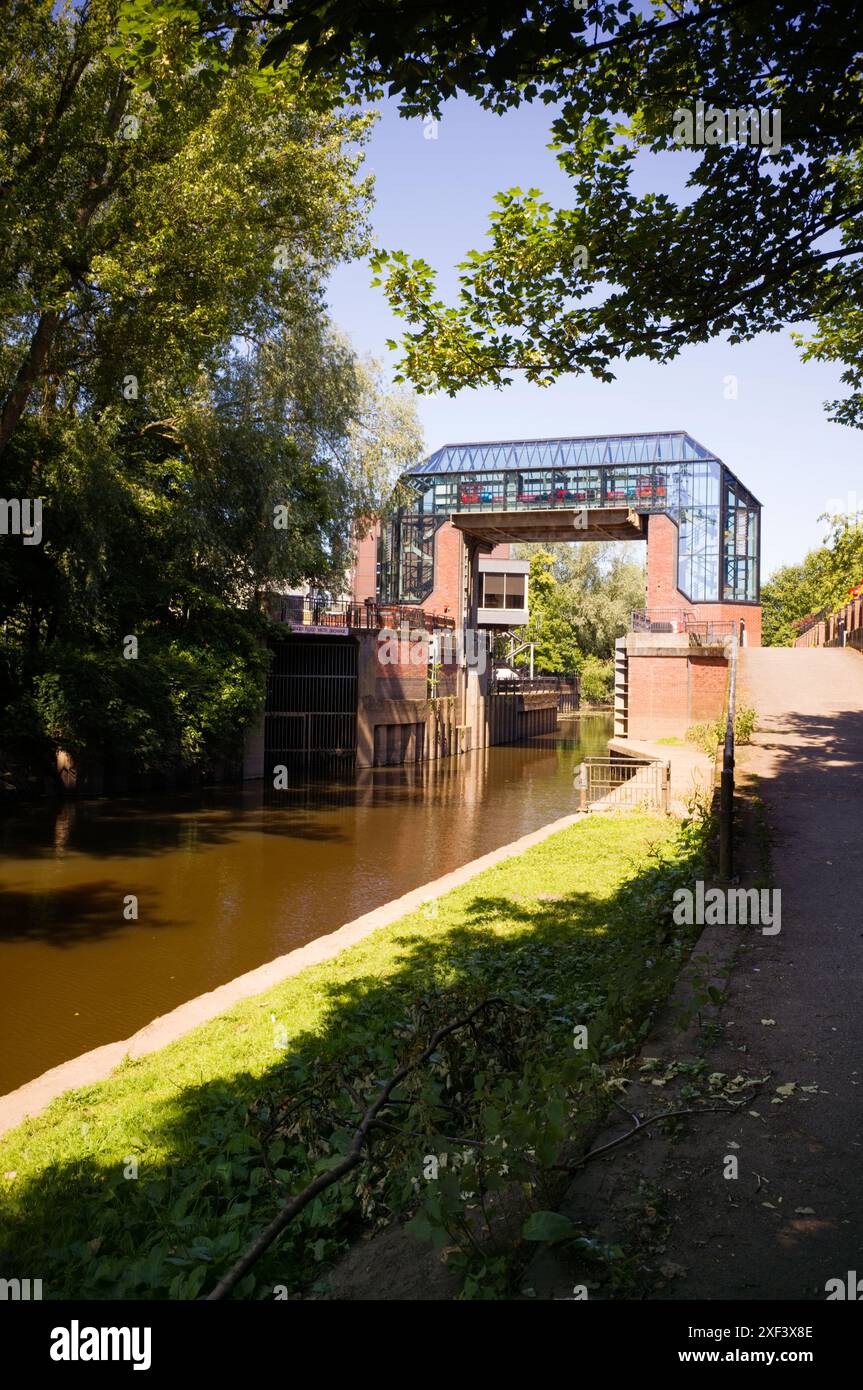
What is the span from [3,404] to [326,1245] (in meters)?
20.9

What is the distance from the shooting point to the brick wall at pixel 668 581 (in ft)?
208

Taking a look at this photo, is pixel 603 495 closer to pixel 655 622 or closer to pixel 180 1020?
pixel 655 622

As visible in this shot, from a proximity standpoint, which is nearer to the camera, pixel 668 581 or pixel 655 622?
pixel 655 622

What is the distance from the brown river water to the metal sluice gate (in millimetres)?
4236

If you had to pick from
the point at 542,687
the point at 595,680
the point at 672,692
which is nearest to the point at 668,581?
the point at 542,687

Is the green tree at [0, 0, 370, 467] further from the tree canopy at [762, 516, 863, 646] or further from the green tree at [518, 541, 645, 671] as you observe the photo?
the green tree at [518, 541, 645, 671]

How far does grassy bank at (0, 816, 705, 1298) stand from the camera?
152 inches

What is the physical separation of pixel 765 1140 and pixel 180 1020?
19.7 ft

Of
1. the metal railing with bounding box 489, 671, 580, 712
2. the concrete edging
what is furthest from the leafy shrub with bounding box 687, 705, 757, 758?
the metal railing with bounding box 489, 671, 580, 712

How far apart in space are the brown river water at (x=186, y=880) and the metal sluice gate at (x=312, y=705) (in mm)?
4236

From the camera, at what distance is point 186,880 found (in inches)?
648

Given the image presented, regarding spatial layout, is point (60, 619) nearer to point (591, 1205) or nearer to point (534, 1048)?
point (534, 1048)

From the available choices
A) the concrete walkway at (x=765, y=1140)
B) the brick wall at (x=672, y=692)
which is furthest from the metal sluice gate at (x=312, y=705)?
the concrete walkway at (x=765, y=1140)

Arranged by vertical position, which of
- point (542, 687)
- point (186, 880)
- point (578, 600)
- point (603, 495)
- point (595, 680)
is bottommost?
point (186, 880)
